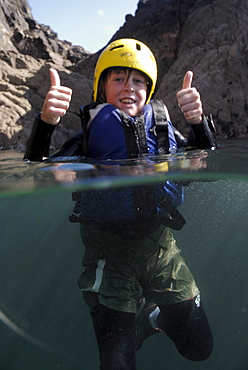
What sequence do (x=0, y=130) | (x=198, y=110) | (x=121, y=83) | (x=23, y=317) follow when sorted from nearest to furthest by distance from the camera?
(x=23, y=317), (x=198, y=110), (x=121, y=83), (x=0, y=130)

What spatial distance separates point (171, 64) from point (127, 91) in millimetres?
10775

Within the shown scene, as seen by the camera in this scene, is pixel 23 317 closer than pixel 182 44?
Yes

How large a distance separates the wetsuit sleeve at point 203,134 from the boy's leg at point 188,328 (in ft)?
6.17

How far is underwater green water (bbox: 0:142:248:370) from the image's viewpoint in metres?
1.73

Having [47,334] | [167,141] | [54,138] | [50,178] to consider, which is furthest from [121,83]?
[54,138]

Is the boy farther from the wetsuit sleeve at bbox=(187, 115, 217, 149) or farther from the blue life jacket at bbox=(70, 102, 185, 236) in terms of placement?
the wetsuit sleeve at bbox=(187, 115, 217, 149)

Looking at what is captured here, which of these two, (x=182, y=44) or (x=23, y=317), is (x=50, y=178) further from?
(x=182, y=44)

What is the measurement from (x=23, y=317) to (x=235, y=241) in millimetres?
2549

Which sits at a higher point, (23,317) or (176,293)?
(176,293)

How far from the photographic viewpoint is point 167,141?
3.01 m

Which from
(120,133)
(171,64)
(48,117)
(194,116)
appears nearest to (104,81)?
(120,133)

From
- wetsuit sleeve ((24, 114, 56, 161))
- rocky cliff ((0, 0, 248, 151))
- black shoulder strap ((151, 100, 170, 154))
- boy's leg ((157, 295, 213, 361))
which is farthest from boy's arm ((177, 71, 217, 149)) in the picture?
rocky cliff ((0, 0, 248, 151))

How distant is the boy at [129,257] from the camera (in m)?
1.42

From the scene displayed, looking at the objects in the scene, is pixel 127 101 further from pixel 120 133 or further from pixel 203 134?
pixel 203 134
